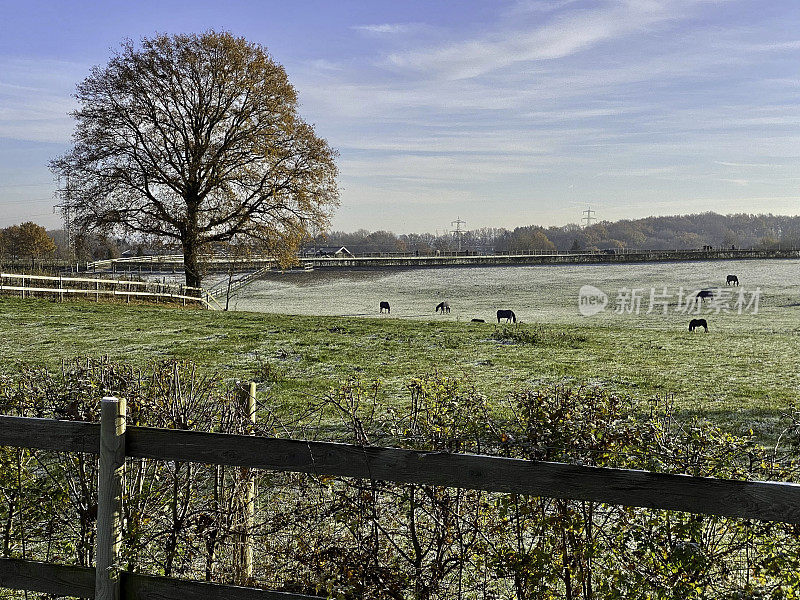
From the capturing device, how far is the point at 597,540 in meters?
4.06

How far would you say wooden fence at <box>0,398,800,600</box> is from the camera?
10.3ft

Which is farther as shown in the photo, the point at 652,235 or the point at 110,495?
the point at 652,235

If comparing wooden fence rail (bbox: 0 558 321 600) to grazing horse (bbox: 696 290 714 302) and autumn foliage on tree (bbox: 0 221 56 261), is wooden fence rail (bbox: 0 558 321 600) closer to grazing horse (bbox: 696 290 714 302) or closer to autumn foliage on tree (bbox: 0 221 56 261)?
grazing horse (bbox: 696 290 714 302)

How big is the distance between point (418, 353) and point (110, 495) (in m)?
13.9

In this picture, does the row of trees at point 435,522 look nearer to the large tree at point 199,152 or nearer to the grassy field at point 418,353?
the grassy field at point 418,353

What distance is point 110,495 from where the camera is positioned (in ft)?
12.5

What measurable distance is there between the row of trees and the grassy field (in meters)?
5.05

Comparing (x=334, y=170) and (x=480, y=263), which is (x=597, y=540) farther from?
(x=480, y=263)

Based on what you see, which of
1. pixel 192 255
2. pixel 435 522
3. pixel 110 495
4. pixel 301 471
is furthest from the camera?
pixel 192 255

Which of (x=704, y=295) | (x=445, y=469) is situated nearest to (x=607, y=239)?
(x=704, y=295)

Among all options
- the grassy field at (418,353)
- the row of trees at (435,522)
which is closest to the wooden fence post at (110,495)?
the row of trees at (435,522)

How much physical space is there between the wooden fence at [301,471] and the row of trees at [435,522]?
0.42m

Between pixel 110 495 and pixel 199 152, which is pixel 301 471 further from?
pixel 199 152

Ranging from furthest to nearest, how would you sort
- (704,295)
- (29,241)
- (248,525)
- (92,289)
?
(29,241) → (704,295) → (92,289) → (248,525)
